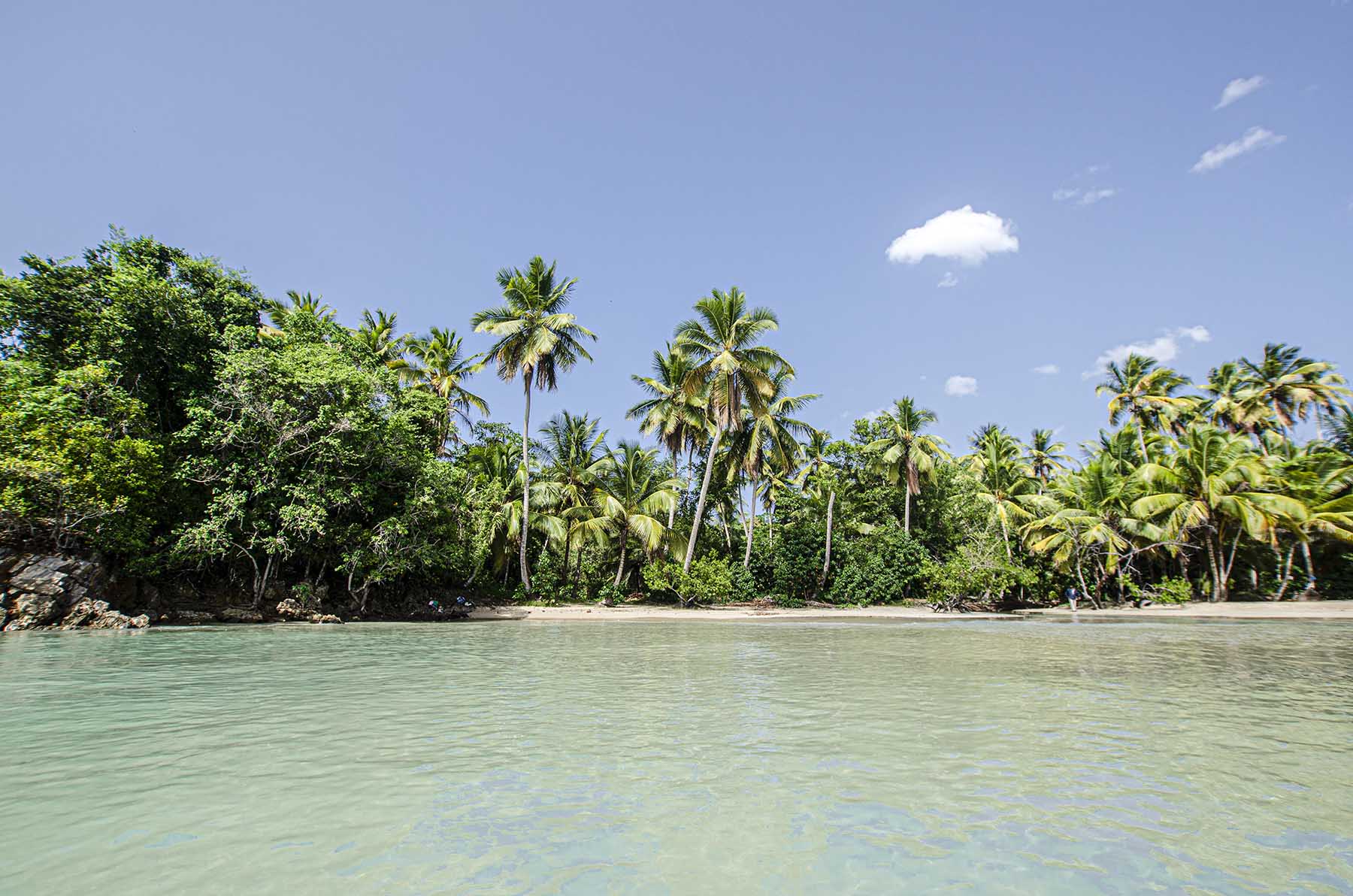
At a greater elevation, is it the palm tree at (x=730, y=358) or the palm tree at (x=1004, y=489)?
the palm tree at (x=730, y=358)

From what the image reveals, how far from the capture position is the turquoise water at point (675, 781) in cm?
323

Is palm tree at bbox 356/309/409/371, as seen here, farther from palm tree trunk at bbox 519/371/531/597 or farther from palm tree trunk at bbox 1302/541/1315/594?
palm tree trunk at bbox 1302/541/1315/594

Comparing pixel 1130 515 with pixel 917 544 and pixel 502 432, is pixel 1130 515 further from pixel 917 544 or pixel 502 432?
pixel 502 432

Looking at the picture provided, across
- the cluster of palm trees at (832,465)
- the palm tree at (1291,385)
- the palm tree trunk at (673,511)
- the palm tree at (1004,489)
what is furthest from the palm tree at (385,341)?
the palm tree at (1291,385)

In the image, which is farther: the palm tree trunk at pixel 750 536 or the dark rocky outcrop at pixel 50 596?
the palm tree trunk at pixel 750 536

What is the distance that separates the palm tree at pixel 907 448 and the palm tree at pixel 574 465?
604 inches

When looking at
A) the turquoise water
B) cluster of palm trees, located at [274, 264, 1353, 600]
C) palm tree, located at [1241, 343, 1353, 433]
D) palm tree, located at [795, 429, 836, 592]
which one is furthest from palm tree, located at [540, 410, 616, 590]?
palm tree, located at [1241, 343, 1353, 433]

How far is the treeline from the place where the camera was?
1964cm

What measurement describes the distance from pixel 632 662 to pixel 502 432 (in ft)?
87.5

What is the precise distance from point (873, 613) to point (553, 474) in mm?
17779

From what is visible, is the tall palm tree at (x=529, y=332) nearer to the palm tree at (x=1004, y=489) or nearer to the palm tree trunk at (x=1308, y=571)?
the palm tree at (x=1004, y=489)

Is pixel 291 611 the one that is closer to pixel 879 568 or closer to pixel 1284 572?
pixel 879 568

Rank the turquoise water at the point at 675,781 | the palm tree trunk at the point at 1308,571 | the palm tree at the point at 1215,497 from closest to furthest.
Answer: the turquoise water at the point at 675,781
the palm tree at the point at 1215,497
the palm tree trunk at the point at 1308,571

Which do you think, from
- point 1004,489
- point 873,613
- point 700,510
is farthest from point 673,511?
point 1004,489
